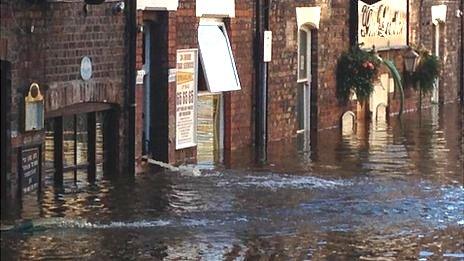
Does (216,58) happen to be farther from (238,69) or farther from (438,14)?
(438,14)

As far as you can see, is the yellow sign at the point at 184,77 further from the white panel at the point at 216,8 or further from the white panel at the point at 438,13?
the white panel at the point at 438,13

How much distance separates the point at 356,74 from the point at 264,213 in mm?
13453

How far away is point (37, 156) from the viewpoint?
16.6 meters

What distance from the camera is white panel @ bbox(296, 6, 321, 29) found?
2573 centimetres

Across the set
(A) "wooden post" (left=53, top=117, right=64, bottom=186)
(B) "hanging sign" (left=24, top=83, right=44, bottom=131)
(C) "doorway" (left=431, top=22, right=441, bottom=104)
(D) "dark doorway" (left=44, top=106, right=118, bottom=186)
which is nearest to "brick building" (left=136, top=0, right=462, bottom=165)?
(D) "dark doorway" (left=44, top=106, right=118, bottom=186)

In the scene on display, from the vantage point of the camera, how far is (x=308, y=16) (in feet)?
85.9

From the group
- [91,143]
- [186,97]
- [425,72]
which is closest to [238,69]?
[186,97]

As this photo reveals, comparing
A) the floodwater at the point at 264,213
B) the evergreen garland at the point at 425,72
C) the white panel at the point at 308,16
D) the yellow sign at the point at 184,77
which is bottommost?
the floodwater at the point at 264,213

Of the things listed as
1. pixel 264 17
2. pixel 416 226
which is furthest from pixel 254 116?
pixel 416 226

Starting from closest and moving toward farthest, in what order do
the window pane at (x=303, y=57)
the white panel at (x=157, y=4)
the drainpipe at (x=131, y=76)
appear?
the drainpipe at (x=131, y=76)
the white panel at (x=157, y=4)
the window pane at (x=303, y=57)

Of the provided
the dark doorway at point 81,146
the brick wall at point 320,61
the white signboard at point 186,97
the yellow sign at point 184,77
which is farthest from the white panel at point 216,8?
the dark doorway at point 81,146

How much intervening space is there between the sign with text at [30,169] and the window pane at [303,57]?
10.5m

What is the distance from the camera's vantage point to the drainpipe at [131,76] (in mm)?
18812

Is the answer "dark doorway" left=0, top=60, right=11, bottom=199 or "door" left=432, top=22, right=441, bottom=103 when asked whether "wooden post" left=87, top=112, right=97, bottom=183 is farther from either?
"door" left=432, top=22, right=441, bottom=103
